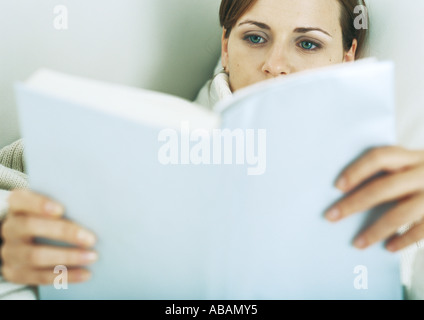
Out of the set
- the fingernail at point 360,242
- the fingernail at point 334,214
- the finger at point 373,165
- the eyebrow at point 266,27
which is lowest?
the fingernail at point 360,242

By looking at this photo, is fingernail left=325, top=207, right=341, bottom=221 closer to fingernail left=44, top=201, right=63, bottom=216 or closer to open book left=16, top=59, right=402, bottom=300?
open book left=16, top=59, right=402, bottom=300

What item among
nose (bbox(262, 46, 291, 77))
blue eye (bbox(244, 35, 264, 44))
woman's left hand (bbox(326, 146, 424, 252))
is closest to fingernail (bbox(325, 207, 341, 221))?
woman's left hand (bbox(326, 146, 424, 252))

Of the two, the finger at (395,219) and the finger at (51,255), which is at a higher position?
the finger at (395,219)

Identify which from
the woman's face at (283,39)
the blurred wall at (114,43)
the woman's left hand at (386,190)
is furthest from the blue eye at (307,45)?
the woman's left hand at (386,190)

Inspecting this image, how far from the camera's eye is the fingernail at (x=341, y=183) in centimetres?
46

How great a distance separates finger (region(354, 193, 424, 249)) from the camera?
472mm

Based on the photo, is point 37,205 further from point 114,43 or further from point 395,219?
point 114,43

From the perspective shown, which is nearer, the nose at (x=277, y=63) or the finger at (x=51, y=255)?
the finger at (x=51, y=255)

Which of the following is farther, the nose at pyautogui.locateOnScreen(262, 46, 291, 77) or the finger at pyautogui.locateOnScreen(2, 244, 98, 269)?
the nose at pyautogui.locateOnScreen(262, 46, 291, 77)

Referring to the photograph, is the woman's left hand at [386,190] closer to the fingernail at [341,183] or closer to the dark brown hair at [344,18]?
the fingernail at [341,183]

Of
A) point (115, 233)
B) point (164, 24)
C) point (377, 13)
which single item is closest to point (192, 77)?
point (164, 24)

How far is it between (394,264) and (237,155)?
258mm

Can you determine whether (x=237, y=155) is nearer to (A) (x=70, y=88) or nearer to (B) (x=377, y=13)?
(A) (x=70, y=88)

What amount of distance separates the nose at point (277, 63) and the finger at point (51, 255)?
503mm
